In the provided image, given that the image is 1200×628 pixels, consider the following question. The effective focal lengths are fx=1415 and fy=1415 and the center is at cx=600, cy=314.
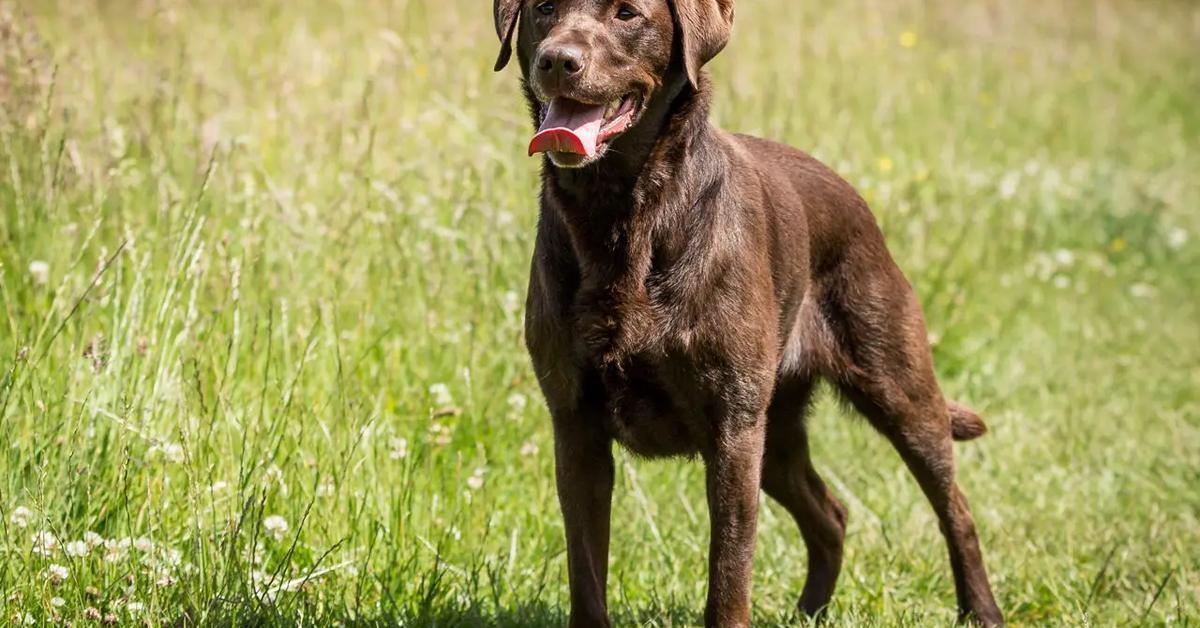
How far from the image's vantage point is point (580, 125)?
3305mm

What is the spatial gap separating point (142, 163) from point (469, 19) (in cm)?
320

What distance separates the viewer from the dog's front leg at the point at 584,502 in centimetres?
353

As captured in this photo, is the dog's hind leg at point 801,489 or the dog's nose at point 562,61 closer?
the dog's nose at point 562,61

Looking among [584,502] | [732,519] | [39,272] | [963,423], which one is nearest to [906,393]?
[963,423]

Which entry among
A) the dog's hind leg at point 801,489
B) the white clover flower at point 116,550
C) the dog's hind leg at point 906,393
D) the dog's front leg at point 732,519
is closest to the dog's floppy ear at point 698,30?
the dog's front leg at point 732,519

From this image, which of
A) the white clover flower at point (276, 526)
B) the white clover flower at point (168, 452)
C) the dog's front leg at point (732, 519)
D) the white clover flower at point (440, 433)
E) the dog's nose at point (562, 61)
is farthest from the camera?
the white clover flower at point (440, 433)

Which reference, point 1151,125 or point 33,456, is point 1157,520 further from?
point 1151,125

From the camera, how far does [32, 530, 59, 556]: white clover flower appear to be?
3.26m

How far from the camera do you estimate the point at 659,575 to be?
436 cm

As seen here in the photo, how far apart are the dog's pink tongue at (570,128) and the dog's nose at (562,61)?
0.42 feet

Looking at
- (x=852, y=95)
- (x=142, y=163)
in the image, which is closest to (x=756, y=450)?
(x=142, y=163)

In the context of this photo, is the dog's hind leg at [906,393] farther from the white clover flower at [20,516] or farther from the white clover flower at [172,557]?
the white clover flower at [20,516]

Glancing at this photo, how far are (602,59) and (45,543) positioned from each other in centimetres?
173

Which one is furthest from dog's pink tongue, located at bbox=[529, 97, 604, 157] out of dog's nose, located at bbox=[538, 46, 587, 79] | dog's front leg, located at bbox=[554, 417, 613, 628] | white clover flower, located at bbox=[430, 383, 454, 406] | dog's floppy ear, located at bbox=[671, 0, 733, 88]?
white clover flower, located at bbox=[430, 383, 454, 406]
